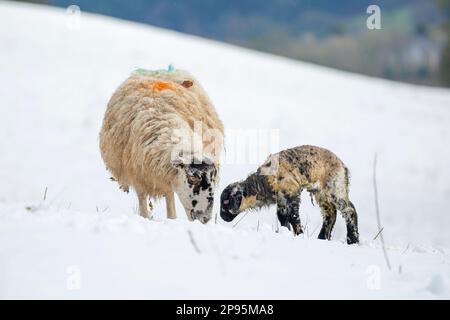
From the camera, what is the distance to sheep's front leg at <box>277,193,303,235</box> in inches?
266

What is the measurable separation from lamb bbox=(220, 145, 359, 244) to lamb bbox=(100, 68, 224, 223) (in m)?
0.37

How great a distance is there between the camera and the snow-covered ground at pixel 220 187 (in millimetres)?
4031

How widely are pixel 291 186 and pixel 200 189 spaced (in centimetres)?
97

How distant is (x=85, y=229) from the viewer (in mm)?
4617

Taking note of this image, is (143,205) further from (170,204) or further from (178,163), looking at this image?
(178,163)

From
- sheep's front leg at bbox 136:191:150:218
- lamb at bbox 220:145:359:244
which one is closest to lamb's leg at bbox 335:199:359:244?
lamb at bbox 220:145:359:244

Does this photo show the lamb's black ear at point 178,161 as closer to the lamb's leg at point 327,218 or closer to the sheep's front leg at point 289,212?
the sheep's front leg at point 289,212

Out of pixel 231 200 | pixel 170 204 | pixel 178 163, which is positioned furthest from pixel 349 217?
pixel 170 204

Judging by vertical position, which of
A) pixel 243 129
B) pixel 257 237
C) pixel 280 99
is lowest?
pixel 257 237

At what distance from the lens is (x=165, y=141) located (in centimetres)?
704

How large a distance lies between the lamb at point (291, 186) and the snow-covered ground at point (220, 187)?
0.67 m

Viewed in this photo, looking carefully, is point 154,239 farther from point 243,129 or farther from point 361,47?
point 361,47
